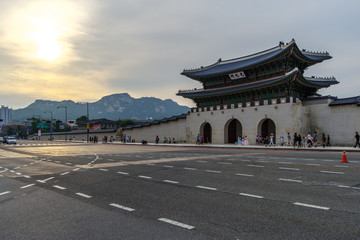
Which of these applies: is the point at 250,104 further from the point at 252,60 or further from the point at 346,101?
the point at 346,101

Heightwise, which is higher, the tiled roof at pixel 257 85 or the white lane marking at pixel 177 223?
the tiled roof at pixel 257 85

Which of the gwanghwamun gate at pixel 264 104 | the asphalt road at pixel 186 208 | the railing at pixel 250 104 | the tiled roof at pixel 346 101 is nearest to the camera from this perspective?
the asphalt road at pixel 186 208

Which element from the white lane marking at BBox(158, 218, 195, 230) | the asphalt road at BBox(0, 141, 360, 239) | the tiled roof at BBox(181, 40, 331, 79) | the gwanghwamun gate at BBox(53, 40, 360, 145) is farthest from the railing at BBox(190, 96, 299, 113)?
the white lane marking at BBox(158, 218, 195, 230)

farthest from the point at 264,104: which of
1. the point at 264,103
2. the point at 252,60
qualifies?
the point at 252,60

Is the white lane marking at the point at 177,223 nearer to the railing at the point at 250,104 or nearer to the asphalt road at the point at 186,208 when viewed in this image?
the asphalt road at the point at 186,208

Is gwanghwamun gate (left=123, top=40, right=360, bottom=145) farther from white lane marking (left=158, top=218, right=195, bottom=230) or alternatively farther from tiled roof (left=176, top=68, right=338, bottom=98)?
white lane marking (left=158, top=218, right=195, bottom=230)

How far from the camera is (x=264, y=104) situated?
123 feet

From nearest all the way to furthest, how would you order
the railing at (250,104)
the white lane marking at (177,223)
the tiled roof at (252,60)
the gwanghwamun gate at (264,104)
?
the white lane marking at (177,223)
the gwanghwamun gate at (264,104)
the railing at (250,104)
the tiled roof at (252,60)

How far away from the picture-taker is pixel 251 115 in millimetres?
39094

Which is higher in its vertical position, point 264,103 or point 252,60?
point 252,60

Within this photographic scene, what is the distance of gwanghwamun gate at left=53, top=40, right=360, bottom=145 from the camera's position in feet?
110

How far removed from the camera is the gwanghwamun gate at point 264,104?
3344cm

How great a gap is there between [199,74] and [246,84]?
1057 centimetres

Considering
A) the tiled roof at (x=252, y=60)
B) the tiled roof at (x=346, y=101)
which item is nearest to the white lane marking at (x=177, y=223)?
the tiled roof at (x=346, y=101)
